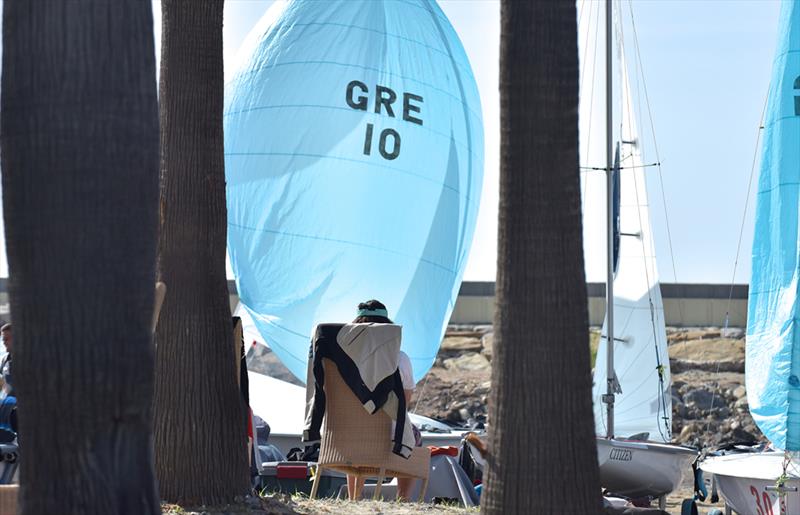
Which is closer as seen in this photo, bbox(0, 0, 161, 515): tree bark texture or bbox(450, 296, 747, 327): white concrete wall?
bbox(0, 0, 161, 515): tree bark texture

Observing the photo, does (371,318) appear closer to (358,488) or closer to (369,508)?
(358,488)

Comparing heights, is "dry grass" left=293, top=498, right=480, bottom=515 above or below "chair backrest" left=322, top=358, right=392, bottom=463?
below

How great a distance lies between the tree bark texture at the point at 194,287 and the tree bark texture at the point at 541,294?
1.83 metres

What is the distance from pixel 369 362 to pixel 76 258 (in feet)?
11.2

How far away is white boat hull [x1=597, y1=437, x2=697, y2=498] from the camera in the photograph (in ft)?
51.8

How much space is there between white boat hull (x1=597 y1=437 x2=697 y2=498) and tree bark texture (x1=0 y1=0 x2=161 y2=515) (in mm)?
11494

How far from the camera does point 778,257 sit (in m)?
14.8

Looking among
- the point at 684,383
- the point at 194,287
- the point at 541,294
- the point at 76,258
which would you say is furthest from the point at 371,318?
the point at 684,383

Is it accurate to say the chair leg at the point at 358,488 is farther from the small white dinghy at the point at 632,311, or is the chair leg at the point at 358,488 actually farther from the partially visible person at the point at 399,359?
the small white dinghy at the point at 632,311

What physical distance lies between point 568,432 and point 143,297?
1.99m

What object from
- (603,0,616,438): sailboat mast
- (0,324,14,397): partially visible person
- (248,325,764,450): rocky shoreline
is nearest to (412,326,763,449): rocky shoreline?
(248,325,764,450): rocky shoreline

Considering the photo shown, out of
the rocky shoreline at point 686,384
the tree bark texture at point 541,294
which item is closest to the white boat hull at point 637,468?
the tree bark texture at point 541,294

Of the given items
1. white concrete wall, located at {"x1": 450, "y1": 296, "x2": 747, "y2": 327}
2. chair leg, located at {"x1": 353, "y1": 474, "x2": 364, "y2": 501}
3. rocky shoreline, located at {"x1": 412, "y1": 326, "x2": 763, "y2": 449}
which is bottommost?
rocky shoreline, located at {"x1": 412, "y1": 326, "x2": 763, "y2": 449}

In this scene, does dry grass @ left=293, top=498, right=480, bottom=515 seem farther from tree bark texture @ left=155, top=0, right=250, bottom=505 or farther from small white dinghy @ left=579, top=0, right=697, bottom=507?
small white dinghy @ left=579, top=0, right=697, bottom=507
